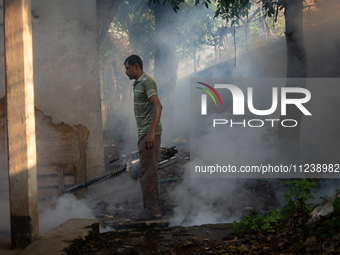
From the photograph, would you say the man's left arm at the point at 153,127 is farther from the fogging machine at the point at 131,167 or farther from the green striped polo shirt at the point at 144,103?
the fogging machine at the point at 131,167

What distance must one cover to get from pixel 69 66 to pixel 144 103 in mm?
1819

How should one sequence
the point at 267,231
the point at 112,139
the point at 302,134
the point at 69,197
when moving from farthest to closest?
1. the point at 112,139
2. the point at 302,134
3. the point at 69,197
4. the point at 267,231

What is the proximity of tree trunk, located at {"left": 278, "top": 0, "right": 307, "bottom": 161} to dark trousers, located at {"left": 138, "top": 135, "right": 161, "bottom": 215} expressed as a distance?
10.1 ft

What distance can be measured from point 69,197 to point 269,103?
7.64 meters

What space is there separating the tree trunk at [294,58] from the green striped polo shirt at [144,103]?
3.08m

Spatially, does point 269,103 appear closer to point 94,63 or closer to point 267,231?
point 94,63

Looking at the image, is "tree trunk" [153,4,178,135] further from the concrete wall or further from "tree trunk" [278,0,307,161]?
"tree trunk" [278,0,307,161]

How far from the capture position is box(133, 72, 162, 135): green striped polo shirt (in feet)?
11.5

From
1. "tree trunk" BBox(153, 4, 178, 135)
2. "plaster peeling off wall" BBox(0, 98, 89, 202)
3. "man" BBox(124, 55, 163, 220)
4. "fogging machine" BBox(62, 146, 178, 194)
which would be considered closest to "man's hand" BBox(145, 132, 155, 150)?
"man" BBox(124, 55, 163, 220)

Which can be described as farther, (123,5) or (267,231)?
(123,5)

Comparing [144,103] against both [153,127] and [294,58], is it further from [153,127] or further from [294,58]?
[294,58]

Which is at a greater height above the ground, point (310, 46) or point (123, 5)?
→ point (123, 5)

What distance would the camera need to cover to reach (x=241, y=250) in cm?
243

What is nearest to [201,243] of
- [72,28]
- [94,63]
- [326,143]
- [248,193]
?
[248,193]
